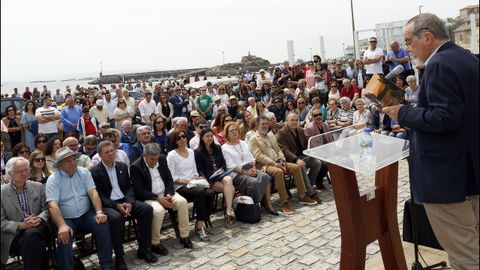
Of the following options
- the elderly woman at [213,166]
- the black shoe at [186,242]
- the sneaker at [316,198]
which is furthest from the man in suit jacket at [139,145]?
the sneaker at [316,198]

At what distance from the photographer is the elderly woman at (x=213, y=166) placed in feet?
19.0

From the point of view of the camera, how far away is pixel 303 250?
4641 millimetres

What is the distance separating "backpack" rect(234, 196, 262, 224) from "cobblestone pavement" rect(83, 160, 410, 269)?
8cm

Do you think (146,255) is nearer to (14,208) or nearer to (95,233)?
(95,233)

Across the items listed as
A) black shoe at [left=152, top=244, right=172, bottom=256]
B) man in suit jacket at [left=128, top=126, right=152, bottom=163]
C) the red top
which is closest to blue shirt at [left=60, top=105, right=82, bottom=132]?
the red top

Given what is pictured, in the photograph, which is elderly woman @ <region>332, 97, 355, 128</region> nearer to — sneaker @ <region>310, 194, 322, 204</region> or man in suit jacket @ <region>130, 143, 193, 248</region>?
sneaker @ <region>310, 194, 322, 204</region>

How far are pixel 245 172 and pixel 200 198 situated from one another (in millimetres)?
981

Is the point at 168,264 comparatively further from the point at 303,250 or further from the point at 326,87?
the point at 326,87

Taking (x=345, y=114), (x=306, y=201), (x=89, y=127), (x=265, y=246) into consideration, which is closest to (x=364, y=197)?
(x=265, y=246)

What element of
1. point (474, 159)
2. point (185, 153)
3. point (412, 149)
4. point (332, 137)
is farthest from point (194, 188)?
point (474, 159)

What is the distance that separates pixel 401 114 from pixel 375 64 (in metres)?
9.30

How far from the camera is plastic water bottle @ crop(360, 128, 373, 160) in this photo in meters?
2.83

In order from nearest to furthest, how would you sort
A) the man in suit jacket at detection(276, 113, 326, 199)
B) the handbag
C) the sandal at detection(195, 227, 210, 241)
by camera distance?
the sandal at detection(195, 227, 210, 241), the handbag, the man in suit jacket at detection(276, 113, 326, 199)

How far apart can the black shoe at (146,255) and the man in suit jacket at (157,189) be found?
0.17 meters
